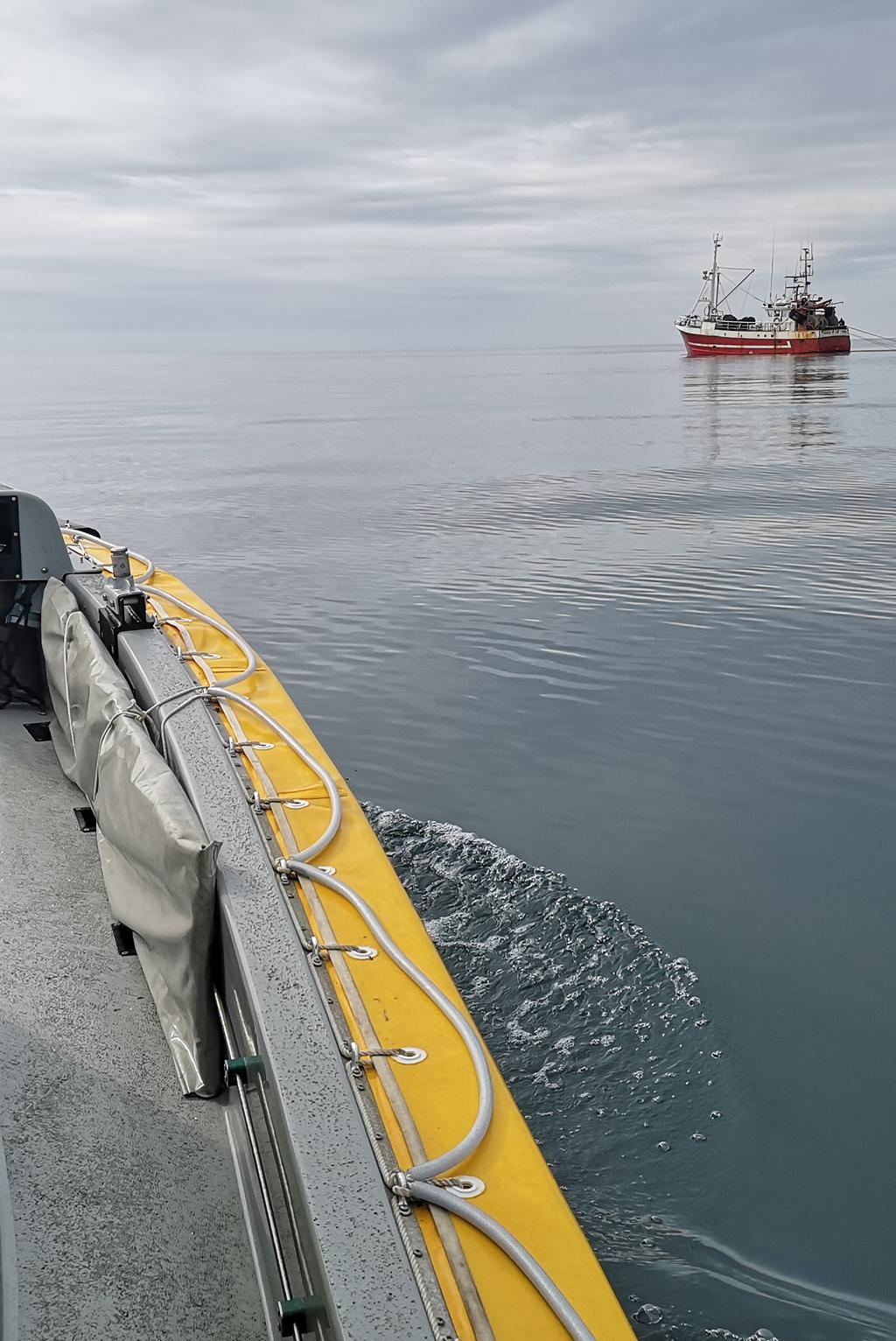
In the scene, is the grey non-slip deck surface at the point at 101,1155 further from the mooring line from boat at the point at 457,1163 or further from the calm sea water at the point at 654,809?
the calm sea water at the point at 654,809

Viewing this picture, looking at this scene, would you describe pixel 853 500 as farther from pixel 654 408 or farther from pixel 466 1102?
pixel 654 408

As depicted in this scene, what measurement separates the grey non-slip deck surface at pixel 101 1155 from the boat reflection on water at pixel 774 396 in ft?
54.9

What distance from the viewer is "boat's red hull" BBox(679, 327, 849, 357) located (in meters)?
57.4

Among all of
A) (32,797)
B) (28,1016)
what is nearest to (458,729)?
(32,797)

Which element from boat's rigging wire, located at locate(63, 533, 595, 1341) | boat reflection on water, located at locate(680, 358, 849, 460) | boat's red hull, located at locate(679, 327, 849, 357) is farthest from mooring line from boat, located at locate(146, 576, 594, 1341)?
boat's red hull, located at locate(679, 327, 849, 357)

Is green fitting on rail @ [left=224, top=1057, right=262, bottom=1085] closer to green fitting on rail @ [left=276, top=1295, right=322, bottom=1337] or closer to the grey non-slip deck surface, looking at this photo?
the grey non-slip deck surface

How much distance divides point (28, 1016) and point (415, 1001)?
1103mm

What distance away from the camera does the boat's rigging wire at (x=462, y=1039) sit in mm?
1323

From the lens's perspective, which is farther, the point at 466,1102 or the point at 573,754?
the point at 573,754

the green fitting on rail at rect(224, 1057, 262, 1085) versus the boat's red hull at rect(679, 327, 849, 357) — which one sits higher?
the boat's red hull at rect(679, 327, 849, 357)

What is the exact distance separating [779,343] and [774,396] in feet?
87.9

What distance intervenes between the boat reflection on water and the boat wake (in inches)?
612

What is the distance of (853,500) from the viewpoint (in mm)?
12961

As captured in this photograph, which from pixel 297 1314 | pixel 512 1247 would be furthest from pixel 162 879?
pixel 512 1247
